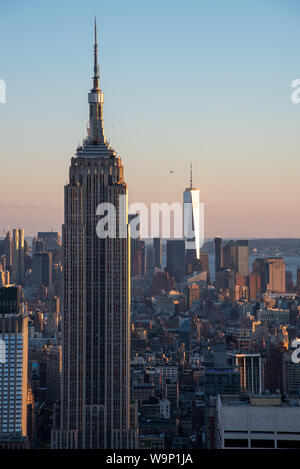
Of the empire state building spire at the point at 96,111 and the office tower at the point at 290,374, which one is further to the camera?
the office tower at the point at 290,374

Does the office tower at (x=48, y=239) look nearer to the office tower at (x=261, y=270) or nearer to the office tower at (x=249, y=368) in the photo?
the office tower at (x=249, y=368)

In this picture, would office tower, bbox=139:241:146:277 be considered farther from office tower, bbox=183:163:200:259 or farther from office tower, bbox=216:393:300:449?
office tower, bbox=216:393:300:449

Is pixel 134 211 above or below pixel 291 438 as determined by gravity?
above

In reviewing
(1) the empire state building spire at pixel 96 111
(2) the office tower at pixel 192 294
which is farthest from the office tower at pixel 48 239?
(2) the office tower at pixel 192 294

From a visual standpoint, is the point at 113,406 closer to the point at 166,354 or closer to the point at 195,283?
the point at 166,354

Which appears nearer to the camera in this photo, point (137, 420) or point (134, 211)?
point (137, 420)

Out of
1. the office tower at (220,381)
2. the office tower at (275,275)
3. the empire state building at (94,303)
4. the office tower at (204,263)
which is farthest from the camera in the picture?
the office tower at (275,275)

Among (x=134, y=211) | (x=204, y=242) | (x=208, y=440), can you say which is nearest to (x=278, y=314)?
(x=204, y=242)

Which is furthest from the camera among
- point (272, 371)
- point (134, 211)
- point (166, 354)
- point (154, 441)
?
point (166, 354)
